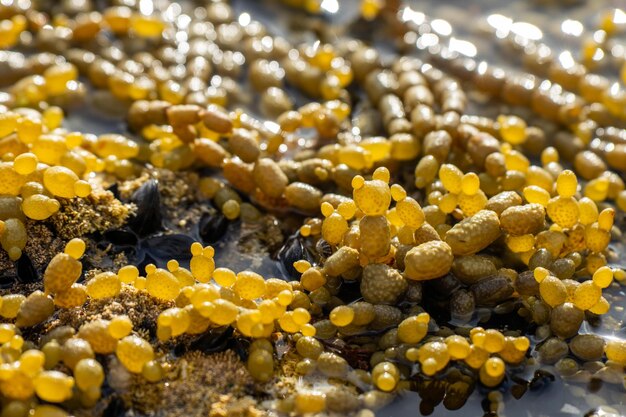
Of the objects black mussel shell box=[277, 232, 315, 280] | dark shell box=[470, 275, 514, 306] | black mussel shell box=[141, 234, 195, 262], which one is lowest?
black mussel shell box=[141, 234, 195, 262]

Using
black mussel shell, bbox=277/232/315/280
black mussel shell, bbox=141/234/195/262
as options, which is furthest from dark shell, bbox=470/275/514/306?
black mussel shell, bbox=141/234/195/262

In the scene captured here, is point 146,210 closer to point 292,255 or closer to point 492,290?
point 292,255

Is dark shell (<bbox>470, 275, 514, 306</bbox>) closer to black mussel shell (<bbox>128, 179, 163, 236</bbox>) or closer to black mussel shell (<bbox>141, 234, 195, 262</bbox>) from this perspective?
black mussel shell (<bbox>141, 234, 195, 262</bbox>)

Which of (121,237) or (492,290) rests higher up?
(492,290)

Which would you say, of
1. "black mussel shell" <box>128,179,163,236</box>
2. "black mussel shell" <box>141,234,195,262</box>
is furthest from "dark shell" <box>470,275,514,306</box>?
"black mussel shell" <box>128,179,163,236</box>

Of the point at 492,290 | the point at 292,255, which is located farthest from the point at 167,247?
the point at 492,290

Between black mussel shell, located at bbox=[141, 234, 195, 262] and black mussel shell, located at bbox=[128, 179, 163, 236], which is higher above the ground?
black mussel shell, located at bbox=[128, 179, 163, 236]

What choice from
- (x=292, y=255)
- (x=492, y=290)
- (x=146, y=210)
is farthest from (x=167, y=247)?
(x=492, y=290)

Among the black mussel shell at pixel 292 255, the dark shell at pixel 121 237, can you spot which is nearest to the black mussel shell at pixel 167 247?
the dark shell at pixel 121 237

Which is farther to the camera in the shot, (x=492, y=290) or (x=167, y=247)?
(x=167, y=247)

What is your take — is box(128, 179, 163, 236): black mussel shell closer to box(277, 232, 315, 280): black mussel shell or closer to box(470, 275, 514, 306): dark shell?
box(277, 232, 315, 280): black mussel shell

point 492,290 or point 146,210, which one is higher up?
point 492,290

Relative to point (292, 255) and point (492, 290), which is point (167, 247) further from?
point (492, 290)

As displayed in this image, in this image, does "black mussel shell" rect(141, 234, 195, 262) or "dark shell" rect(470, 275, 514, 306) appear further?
"black mussel shell" rect(141, 234, 195, 262)
